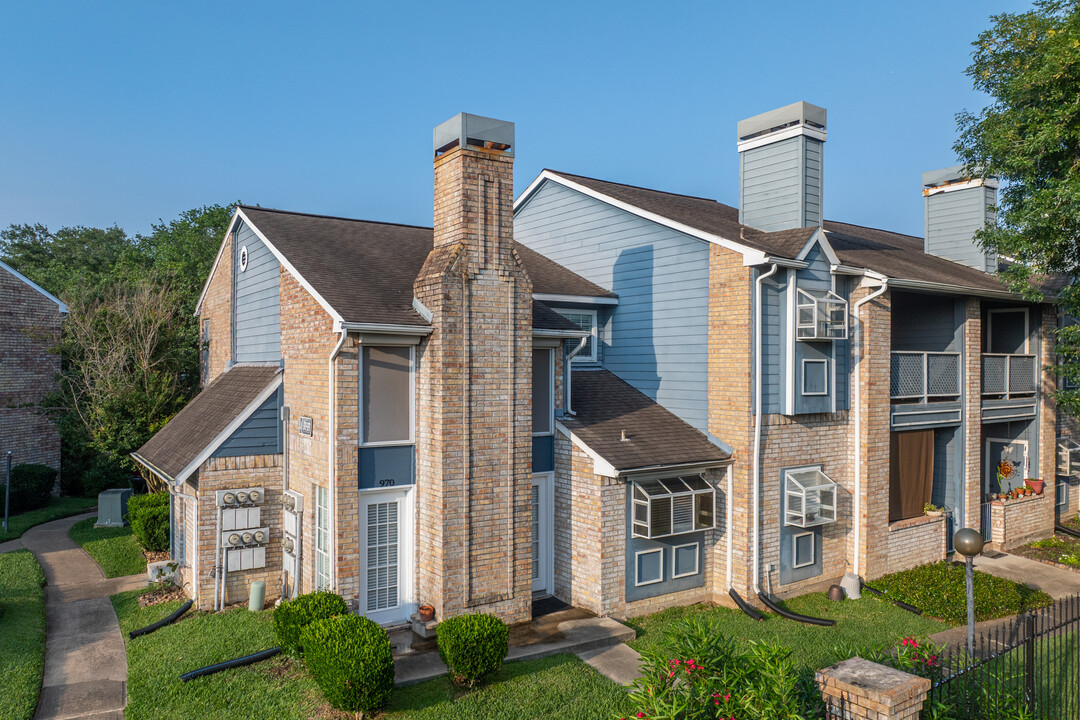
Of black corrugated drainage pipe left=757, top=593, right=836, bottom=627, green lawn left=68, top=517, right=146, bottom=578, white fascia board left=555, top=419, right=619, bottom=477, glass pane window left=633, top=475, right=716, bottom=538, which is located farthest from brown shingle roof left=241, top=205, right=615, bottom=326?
green lawn left=68, top=517, right=146, bottom=578

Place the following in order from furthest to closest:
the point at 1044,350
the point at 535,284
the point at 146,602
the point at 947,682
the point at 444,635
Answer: the point at 1044,350, the point at 535,284, the point at 146,602, the point at 444,635, the point at 947,682

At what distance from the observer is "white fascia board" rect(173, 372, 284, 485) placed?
11.5 metres

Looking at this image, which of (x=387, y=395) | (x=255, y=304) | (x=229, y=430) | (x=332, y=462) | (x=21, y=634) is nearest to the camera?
(x=332, y=462)

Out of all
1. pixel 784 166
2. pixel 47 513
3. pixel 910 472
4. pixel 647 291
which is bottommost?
pixel 47 513

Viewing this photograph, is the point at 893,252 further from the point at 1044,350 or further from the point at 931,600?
the point at 931,600

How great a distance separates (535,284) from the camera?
14.1 meters

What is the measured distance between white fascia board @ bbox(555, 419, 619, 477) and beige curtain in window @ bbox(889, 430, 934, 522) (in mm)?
7092

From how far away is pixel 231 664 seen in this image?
8.94 metres

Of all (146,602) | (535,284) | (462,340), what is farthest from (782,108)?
(146,602)

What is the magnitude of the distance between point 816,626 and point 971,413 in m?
7.52

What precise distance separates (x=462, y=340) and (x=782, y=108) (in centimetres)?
824

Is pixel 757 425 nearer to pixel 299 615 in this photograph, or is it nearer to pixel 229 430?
pixel 299 615

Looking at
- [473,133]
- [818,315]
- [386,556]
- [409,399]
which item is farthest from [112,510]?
[818,315]

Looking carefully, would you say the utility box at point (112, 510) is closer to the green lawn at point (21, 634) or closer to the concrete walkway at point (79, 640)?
the concrete walkway at point (79, 640)
